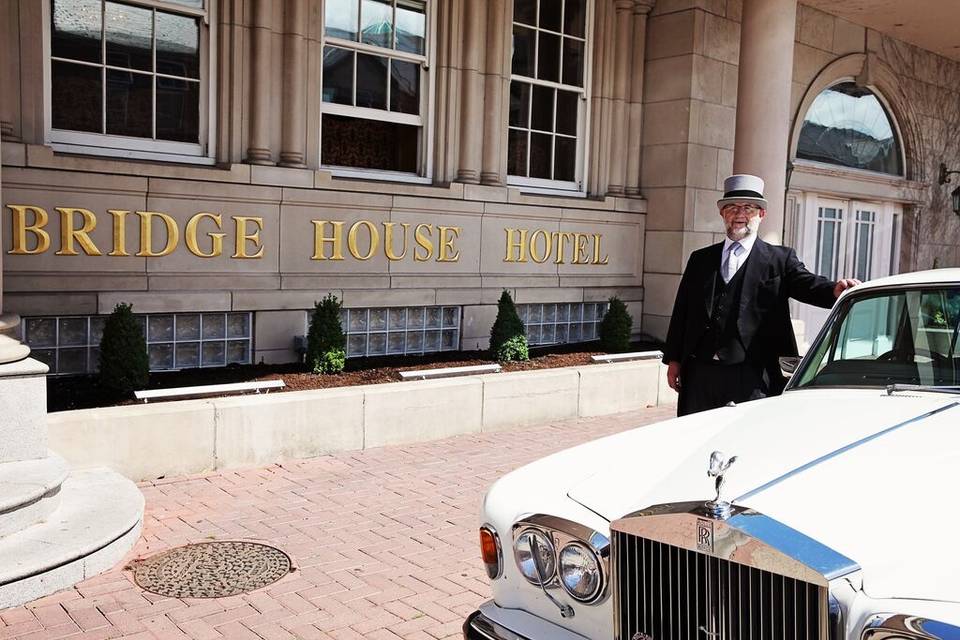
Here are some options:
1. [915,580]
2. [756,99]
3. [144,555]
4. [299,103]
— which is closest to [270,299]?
[299,103]

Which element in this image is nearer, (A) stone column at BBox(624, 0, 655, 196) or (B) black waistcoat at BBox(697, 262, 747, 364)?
(B) black waistcoat at BBox(697, 262, 747, 364)

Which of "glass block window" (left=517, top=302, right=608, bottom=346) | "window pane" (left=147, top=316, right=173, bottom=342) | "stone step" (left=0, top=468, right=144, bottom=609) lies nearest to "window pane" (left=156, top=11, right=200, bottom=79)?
"window pane" (left=147, top=316, right=173, bottom=342)

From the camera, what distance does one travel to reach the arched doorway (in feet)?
46.7

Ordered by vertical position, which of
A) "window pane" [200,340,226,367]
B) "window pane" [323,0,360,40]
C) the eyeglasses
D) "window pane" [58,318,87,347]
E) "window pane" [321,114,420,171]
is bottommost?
"window pane" [200,340,226,367]

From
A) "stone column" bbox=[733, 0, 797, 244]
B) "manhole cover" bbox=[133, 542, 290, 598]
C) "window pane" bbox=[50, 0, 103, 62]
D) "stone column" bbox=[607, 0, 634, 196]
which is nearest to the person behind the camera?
"manhole cover" bbox=[133, 542, 290, 598]

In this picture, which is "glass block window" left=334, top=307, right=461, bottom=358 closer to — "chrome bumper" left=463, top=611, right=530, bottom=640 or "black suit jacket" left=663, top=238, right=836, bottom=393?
"black suit jacket" left=663, top=238, right=836, bottom=393

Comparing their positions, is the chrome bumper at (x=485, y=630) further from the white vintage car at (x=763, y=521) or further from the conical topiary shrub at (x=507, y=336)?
the conical topiary shrub at (x=507, y=336)

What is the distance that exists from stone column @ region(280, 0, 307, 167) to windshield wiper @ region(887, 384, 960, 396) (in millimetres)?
6853

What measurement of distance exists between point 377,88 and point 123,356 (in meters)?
4.47

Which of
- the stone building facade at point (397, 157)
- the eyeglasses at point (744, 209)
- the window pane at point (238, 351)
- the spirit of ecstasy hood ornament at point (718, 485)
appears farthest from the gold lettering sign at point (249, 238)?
the spirit of ecstasy hood ornament at point (718, 485)

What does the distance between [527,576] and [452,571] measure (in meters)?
2.08

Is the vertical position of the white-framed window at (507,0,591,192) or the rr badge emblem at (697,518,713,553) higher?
the white-framed window at (507,0,591,192)

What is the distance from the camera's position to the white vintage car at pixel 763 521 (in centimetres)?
226

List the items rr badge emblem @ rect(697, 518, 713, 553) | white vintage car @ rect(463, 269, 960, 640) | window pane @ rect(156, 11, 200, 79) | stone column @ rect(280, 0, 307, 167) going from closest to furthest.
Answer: white vintage car @ rect(463, 269, 960, 640) → rr badge emblem @ rect(697, 518, 713, 553) → window pane @ rect(156, 11, 200, 79) → stone column @ rect(280, 0, 307, 167)
